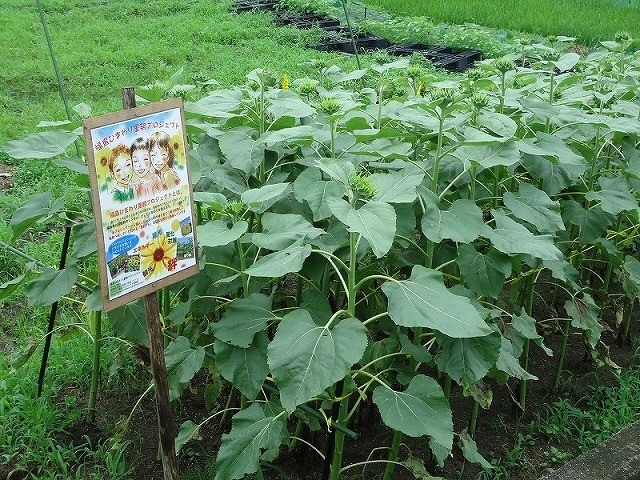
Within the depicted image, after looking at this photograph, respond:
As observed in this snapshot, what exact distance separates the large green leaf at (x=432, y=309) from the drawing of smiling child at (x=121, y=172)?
0.71m

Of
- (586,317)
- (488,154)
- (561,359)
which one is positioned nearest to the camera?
(488,154)

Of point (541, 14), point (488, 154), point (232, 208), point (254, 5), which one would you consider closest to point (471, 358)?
point (488, 154)

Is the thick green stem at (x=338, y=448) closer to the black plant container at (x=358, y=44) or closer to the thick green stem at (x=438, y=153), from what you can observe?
the thick green stem at (x=438, y=153)

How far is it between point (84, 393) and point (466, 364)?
64.8 inches

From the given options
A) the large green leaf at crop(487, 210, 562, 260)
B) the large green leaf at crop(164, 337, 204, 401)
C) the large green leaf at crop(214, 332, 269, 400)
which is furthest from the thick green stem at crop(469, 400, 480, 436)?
the large green leaf at crop(164, 337, 204, 401)

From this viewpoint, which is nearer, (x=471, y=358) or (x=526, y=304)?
(x=471, y=358)

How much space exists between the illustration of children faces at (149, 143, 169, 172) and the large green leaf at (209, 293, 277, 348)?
52 cm

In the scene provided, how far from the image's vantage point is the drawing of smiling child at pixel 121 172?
5.85ft

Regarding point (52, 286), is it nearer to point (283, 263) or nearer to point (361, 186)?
point (283, 263)

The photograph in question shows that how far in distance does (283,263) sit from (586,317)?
1.45 metres

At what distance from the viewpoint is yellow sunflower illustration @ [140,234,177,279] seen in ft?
6.22

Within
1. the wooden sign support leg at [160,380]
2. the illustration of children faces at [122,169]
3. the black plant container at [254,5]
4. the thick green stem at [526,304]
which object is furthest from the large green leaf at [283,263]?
the black plant container at [254,5]

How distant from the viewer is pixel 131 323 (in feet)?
8.01

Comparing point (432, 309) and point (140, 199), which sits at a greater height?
point (140, 199)
